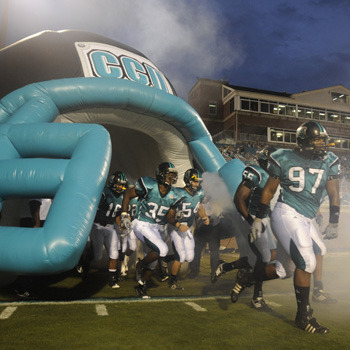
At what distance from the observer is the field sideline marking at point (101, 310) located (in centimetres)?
315

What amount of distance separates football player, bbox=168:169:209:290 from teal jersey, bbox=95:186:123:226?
989mm

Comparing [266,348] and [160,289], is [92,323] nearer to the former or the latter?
[266,348]

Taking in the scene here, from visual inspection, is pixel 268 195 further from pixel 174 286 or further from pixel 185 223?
pixel 174 286

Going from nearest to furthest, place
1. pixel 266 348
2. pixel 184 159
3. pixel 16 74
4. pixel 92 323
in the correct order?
1. pixel 266 348
2. pixel 92 323
3. pixel 16 74
4. pixel 184 159

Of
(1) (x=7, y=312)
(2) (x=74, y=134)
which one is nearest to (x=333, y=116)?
(2) (x=74, y=134)

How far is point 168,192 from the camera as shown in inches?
184

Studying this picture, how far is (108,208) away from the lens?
538cm

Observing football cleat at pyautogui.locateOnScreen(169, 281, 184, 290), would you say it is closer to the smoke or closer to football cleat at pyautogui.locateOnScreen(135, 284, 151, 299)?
football cleat at pyautogui.locateOnScreen(135, 284, 151, 299)

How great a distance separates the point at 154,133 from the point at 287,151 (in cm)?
320

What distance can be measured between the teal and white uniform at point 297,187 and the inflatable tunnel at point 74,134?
1793mm

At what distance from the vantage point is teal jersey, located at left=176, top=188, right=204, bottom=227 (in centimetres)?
482

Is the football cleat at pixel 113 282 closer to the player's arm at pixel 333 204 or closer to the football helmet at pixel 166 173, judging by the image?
the football helmet at pixel 166 173

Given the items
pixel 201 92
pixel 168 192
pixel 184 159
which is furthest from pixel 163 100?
pixel 201 92

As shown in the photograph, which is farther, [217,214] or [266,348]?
[217,214]
